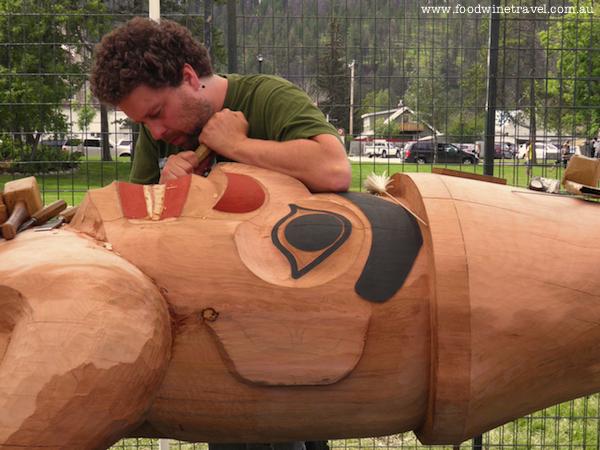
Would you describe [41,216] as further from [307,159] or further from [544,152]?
[544,152]

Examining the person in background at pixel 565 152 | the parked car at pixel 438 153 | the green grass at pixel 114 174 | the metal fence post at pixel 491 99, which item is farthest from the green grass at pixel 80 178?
the person in background at pixel 565 152

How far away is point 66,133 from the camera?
3.22m

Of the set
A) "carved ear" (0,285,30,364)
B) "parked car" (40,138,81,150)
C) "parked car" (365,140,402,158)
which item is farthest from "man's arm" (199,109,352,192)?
"parked car" (40,138,81,150)

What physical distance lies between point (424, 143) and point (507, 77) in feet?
1.88

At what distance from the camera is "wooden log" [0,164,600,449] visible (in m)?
1.13

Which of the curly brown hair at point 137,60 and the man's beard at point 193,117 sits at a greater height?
the curly brown hair at point 137,60

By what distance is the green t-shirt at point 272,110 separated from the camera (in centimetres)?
148

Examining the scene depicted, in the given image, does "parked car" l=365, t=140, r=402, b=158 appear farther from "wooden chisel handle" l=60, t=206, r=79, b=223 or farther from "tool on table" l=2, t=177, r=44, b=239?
"tool on table" l=2, t=177, r=44, b=239

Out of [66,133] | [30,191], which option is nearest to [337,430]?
[30,191]

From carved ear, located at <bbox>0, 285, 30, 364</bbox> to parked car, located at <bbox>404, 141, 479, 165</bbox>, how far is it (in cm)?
248

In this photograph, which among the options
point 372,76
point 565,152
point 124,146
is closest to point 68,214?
point 124,146

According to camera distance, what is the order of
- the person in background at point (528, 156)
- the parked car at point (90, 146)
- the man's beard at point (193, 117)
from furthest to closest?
the parked car at point (90, 146) < the person in background at point (528, 156) < the man's beard at point (193, 117)

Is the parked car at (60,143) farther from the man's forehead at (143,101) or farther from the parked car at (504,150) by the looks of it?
the parked car at (504,150)

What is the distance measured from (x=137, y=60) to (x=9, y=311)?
2.23ft
